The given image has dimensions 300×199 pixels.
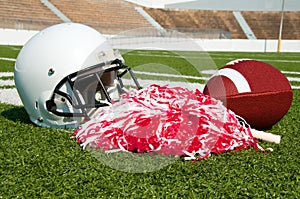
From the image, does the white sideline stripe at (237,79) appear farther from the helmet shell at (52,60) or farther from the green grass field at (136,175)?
the helmet shell at (52,60)

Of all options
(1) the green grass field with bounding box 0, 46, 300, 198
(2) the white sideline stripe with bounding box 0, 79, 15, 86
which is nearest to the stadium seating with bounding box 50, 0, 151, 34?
(2) the white sideline stripe with bounding box 0, 79, 15, 86

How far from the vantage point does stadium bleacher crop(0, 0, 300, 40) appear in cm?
1816

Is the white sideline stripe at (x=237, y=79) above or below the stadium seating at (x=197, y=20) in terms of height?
above

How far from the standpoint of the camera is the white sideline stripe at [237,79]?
88.5 inches

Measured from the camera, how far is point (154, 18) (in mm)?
24266

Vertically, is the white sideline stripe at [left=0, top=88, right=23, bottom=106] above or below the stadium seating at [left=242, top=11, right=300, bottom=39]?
above

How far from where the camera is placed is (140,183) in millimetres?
1527

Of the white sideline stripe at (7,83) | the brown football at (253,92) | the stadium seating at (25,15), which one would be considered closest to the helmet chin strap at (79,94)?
the brown football at (253,92)

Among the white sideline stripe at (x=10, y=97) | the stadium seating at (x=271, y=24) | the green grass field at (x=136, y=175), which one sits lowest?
the stadium seating at (x=271, y=24)

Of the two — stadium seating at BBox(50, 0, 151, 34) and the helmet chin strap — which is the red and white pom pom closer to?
the helmet chin strap

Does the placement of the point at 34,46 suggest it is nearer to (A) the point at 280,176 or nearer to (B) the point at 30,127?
(B) the point at 30,127

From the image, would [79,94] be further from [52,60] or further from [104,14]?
[104,14]

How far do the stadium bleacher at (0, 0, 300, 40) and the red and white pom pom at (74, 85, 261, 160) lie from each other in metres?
14.7

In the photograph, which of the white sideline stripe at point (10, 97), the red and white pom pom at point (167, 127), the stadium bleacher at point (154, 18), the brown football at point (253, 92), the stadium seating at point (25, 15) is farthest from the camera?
the stadium bleacher at point (154, 18)
